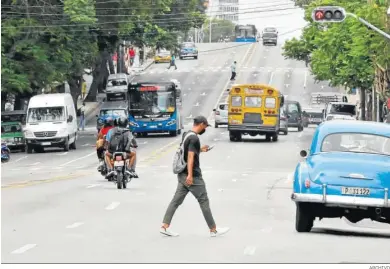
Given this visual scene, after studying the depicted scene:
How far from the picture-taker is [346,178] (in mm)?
17672

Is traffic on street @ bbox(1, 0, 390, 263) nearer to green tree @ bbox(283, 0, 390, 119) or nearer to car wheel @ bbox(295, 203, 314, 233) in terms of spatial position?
car wheel @ bbox(295, 203, 314, 233)

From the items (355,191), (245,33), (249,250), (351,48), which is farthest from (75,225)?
(245,33)

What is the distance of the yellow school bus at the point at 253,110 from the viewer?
5881 centimetres

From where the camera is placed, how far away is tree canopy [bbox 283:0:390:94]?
56.1 metres

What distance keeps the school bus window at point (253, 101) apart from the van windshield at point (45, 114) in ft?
32.2

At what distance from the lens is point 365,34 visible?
57.4 metres

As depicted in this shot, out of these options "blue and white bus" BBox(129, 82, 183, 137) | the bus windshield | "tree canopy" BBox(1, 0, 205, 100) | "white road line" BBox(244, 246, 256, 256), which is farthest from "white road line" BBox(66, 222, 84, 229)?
the bus windshield

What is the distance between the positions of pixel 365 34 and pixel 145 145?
476 inches

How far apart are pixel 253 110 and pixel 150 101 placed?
8.38 m

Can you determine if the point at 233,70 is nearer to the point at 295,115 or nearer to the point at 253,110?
the point at 295,115

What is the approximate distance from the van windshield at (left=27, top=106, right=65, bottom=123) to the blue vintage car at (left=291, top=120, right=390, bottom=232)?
36759 mm

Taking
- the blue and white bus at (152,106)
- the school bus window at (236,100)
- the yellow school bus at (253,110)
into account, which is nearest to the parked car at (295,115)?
the blue and white bus at (152,106)

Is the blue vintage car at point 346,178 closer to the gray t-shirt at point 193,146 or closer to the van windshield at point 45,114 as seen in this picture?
the gray t-shirt at point 193,146
